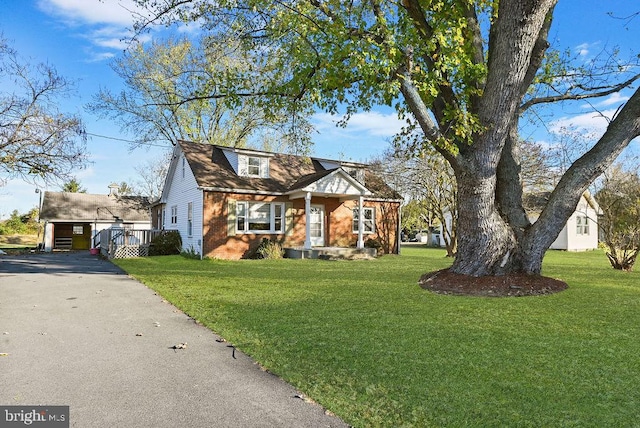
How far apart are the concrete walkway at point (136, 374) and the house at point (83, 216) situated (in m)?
29.1

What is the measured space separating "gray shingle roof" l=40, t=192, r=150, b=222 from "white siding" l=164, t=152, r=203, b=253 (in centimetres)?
1383

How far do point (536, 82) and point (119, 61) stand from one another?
24.7 m

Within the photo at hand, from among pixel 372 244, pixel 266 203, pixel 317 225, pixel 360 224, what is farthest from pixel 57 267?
pixel 372 244

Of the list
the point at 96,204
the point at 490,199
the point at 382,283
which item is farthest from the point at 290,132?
the point at 96,204

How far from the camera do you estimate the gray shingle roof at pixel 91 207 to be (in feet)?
107

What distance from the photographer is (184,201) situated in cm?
2042

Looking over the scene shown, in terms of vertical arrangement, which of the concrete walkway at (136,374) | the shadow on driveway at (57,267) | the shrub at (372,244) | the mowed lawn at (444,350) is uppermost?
the shrub at (372,244)

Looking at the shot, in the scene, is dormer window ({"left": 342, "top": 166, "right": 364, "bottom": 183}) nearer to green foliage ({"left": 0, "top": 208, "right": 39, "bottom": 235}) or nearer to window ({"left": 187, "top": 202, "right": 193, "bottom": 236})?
window ({"left": 187, "top": 202, "right": 193, "bottom": 236})

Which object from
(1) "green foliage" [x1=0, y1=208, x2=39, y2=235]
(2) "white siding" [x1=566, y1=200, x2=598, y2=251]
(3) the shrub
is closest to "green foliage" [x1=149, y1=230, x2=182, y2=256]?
(3) the shrub

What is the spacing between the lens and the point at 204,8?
1023 centimetres

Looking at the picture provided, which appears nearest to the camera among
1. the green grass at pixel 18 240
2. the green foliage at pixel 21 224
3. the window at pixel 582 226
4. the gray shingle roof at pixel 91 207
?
the window at pixel 582 226

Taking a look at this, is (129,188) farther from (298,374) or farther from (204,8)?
(298,374)

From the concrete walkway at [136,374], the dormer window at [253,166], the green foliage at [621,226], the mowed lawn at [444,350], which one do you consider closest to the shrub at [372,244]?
the dormer window at [253,166]

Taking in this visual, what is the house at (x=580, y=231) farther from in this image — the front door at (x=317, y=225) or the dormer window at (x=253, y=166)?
the dormer window at (x=253, y=166)
